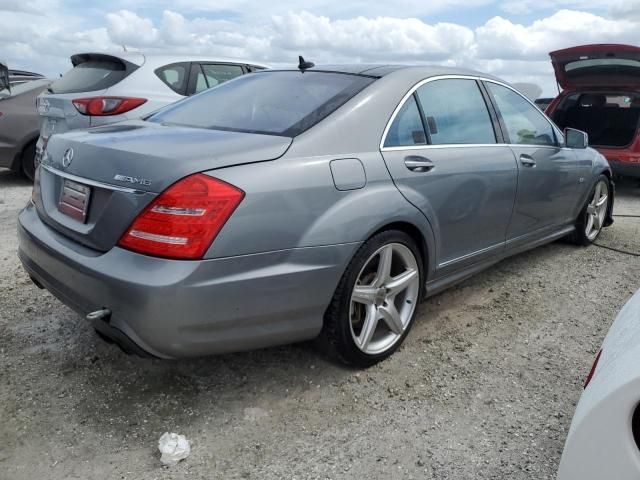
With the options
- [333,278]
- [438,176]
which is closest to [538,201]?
[438,176]

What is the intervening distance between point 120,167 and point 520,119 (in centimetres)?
273

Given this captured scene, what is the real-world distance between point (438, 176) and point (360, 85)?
60 cm

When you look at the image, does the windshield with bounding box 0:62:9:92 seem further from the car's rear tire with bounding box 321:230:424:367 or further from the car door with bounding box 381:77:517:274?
the car's rear tire with bounding box 321:230:424:367

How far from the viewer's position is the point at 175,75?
20.0ft

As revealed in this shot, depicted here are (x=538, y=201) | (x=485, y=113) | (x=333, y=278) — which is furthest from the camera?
(x=538, y=201)

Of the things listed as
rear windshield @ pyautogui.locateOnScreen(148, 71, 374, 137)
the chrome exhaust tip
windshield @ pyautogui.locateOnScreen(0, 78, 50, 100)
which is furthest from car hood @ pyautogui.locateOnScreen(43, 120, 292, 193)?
windshield @ pyautogui.locateOnScreen(0, 78, 50, 100)

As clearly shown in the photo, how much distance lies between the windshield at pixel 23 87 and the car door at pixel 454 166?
594 cm

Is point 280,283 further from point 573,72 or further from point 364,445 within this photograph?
point 573,72

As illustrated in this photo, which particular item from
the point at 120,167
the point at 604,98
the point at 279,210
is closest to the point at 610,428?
the point at 279,210

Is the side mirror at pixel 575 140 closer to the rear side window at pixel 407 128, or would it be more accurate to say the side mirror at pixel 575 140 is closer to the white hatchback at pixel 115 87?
the rear side window at pixel 407 128

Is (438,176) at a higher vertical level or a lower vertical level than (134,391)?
higher

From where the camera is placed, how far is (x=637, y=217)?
6.20 metres

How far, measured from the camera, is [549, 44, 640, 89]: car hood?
21.1 ft

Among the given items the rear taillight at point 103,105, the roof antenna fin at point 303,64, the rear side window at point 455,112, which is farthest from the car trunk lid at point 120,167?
the rear taillight at point 103,105
